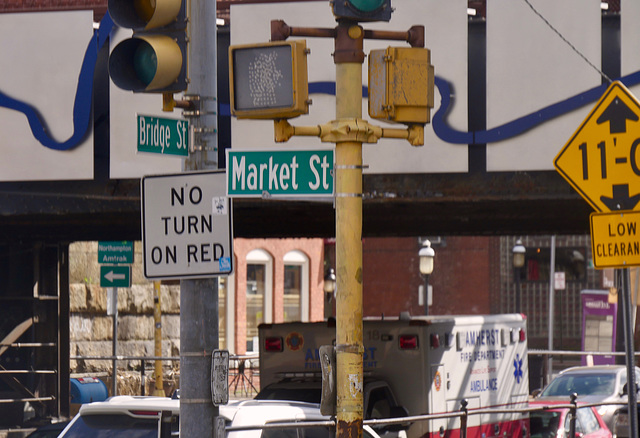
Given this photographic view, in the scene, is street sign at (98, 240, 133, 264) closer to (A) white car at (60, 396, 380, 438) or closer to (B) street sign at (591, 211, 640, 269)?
(A) white car at (60, 396, 380, 438)

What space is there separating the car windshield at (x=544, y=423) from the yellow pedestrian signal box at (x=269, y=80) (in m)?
9.90

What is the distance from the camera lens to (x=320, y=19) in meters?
14.4

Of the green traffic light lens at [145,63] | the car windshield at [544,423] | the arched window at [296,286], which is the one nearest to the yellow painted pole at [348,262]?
the green traffic light lens at [145,63]

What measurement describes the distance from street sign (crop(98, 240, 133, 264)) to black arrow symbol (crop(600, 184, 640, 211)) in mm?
14001

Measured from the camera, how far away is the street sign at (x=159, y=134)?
7.21 meters

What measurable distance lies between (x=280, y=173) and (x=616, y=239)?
109 inches

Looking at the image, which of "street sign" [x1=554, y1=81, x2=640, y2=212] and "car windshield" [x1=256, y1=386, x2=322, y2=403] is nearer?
"street sign" [x1=554, y1=81, x2=640, y2=212]

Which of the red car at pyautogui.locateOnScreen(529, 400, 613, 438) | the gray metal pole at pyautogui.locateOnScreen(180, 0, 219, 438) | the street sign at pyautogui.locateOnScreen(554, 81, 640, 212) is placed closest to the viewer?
the gray metal pole at pyautogui.locateOnScreen(180, 0, 219, 438)

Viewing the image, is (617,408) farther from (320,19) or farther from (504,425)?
(320,19)

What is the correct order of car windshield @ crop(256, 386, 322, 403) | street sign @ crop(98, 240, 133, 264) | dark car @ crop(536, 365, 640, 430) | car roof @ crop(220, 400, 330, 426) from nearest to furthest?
car roof @ crop(220, 400, 330, 426) < car windshield @ crop(256, 386, 322, 403) < dark car @ crop(536, 365, 640, 430) < street sign @ crop(98, 240, 133, 264)

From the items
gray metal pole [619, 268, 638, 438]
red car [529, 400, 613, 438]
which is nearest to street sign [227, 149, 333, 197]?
gray metal pole [619, 268, 638, 438]

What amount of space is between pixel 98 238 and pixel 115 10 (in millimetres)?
15079

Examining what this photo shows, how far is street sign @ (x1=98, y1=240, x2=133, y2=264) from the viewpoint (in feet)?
68.7

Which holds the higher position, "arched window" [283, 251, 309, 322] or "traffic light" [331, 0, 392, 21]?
"traffic light" [331, 0, 392, 21]
